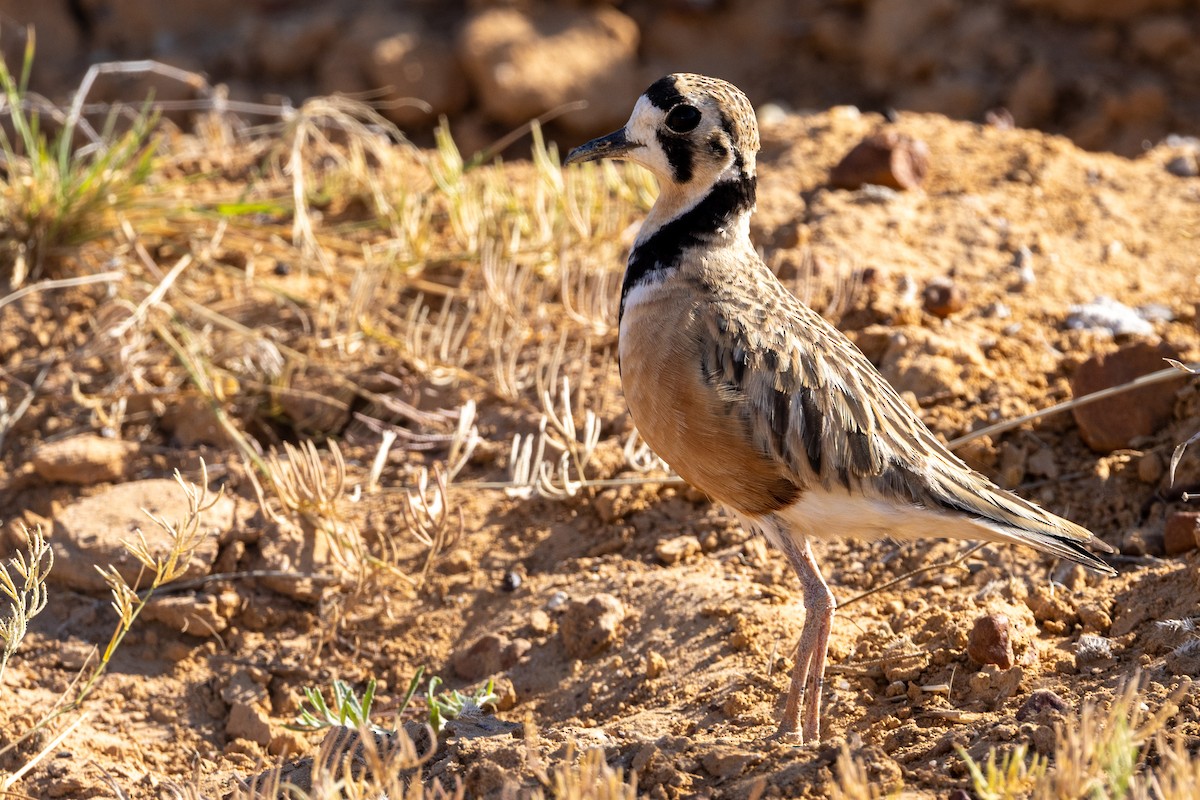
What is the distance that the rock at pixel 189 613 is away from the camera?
4949 mm

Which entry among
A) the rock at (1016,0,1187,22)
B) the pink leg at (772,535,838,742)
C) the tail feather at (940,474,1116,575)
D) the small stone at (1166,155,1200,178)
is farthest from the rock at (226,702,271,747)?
the rock at (1016,0,1187,22)

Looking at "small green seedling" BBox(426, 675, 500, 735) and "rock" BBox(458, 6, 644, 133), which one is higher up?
"rock" BBox(458, 6, 644, 133)

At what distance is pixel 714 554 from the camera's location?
506 cm

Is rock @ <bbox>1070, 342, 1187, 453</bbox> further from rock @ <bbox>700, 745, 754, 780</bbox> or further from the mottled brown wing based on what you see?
rock @ <bbox>700, 745, 754, 780</bbox>

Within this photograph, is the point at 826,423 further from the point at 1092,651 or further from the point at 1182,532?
the point at 1182,532

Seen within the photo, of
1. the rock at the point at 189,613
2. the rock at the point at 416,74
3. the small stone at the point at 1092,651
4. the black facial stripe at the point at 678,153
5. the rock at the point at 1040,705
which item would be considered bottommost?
the rock at the point at 189,613

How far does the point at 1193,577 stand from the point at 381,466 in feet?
9.54

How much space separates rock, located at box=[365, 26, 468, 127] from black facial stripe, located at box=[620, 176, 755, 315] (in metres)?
4.61

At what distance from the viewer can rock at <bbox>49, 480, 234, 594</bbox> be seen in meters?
5.04

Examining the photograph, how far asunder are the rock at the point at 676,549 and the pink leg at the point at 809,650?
94cm

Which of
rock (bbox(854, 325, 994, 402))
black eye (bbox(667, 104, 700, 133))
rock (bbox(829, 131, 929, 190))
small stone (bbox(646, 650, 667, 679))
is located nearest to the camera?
black eye (bbox(667, 104, 700, 133))

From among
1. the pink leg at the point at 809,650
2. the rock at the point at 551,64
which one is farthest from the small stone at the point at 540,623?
the rock at the point at 551,64

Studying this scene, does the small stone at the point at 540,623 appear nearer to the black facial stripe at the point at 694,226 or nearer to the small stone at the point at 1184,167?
the black facial stripe at the point at 694,226

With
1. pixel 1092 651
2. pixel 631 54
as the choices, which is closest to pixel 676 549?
pixel 1092 651
